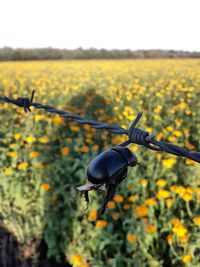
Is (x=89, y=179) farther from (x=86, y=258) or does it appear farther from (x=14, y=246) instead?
(x=14, y=246)

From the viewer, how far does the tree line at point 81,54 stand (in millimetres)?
30923

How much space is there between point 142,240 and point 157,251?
0.16 metres

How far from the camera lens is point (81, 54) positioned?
3234cm

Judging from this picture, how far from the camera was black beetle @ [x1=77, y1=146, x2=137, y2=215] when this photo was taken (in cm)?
69

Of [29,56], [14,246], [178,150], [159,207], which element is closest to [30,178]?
[14,246]

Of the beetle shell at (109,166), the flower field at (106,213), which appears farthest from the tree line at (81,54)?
the beetle shell at (109,166)

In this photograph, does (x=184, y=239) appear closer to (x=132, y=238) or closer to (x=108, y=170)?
(x=132, y=238)

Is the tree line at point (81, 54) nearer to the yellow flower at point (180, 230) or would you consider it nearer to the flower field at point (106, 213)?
the flower field at point (106, 213)

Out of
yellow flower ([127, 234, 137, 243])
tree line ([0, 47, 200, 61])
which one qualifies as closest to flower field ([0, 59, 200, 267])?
yellow flower ([127, 234, 137, 243])

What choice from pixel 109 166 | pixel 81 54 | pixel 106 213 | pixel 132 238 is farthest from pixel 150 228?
pixel 81 54

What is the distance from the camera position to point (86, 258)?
6.98ft

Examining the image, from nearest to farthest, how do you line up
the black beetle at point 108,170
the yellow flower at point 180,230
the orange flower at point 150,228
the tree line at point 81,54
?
the black beetle at point 108,170
the yellow flower at point 180,230
the orange flower at point 150,228
the tree line at point 81,54

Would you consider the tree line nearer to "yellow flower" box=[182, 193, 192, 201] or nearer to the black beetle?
"yellow flower" box=[182, 193, 192, 201]

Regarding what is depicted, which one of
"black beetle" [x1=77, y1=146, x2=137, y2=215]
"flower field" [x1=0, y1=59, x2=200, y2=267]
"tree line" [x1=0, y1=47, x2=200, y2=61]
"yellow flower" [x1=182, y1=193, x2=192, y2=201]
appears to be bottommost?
"flower field" [x1=0, y1=59, x2=200, y2=267]
